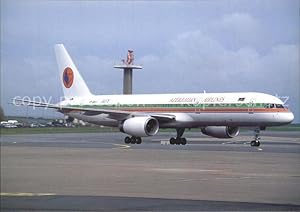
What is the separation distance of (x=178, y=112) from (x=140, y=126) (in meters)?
3.49

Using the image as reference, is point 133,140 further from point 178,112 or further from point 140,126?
point 178,112

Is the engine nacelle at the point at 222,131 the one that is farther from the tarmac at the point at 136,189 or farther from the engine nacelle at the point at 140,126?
the tarmac at the point at 136,189

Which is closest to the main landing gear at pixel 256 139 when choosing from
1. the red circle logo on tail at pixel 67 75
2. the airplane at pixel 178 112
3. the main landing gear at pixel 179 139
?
the airplane at pixel 178 112

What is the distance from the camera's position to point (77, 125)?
147 ft

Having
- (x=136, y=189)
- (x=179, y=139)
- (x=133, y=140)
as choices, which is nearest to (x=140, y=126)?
(x=133, y=140)

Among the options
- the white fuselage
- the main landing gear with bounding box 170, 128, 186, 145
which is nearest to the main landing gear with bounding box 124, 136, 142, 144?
the main landing gear with bounding box 170, 128, 186, 145

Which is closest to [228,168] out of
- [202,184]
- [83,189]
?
[202,184]

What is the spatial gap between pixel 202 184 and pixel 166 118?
3018 cm

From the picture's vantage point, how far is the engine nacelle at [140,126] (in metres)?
41.7

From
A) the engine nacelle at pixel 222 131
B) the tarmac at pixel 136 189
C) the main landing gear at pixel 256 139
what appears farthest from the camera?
the engine nacelle at pixel 222 131

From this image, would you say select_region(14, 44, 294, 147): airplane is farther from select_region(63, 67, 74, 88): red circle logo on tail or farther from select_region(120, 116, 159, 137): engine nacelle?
select_region(63, 67, 74, 88): red circle logo on tail

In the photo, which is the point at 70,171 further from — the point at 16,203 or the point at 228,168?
the point at 228,168

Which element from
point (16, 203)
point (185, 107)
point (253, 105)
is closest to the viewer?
point (16, 203)

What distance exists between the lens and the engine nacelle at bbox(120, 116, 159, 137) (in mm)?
41688
